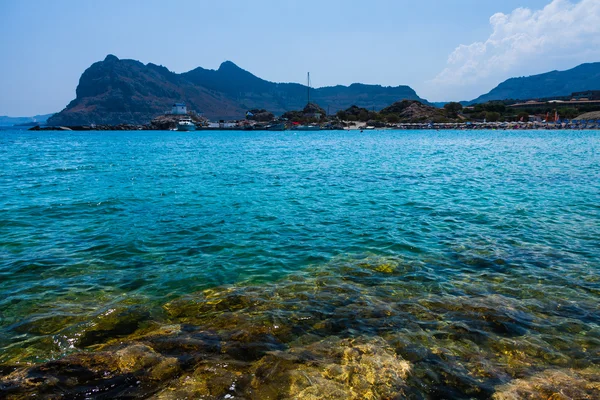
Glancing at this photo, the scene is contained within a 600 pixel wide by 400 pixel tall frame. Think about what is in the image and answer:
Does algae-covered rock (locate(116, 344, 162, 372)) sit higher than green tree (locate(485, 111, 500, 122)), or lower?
lower

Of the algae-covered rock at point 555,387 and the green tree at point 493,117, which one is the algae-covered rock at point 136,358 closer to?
the algae-covered rock at point 555,387

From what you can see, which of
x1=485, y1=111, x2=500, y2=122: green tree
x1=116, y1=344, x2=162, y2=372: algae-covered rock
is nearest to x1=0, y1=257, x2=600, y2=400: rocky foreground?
x1=116, y1=344, x2=162, y2=372: algae-covered rock

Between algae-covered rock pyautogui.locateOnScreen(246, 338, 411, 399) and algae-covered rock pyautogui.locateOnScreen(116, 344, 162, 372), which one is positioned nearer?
algae-covered rock pyautogui.locateOnScreen(246, 338, 411, 399)

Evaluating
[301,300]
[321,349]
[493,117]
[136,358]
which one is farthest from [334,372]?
[493,117]

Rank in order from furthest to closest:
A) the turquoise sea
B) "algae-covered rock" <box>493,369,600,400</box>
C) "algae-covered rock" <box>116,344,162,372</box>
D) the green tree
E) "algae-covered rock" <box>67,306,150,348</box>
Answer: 1. the green tree
2. "algae-covered rock" <box>67,306,150,348</box>
3. "algae-covered rock" <box>116,344,162,372</box>
4. the turquoise sea
5. "algae-covered rock" <box>493,369,600,400</box>

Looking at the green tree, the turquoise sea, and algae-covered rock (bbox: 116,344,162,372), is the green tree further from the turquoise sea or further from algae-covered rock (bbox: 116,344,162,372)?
algae-covered rock (bbox: 116,344,162,372)

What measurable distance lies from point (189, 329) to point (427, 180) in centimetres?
2647

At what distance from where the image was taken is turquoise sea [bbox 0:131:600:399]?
18.9 feet

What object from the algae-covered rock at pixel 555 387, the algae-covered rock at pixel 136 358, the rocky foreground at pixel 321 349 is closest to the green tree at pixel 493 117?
the rocky foreground at pixel 321 349

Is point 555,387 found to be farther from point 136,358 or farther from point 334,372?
point 136,358

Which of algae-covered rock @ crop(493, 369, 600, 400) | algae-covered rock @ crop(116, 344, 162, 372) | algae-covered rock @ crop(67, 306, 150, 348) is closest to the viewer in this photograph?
algae-covered rock @ crop(493, 369, 600, 400)

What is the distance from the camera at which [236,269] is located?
1117cm

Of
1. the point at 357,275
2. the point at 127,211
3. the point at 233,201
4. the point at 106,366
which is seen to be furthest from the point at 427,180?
the point at 106,366

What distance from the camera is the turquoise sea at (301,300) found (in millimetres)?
5762
